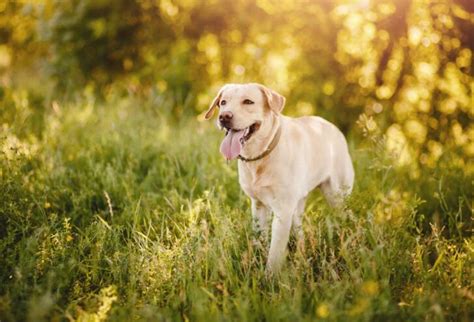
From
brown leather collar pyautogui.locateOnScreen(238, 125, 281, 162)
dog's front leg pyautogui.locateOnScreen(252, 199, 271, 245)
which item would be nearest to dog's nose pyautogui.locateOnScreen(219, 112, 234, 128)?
brown leather collar pyautogui.locateOnScreen(238, 125, 281, 162)

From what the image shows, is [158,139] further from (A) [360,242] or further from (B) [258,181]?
(A) [360,242]

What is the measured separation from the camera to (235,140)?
3475mm

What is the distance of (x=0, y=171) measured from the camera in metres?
4.09

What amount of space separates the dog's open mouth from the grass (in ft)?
1.92

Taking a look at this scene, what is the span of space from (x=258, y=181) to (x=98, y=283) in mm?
1435

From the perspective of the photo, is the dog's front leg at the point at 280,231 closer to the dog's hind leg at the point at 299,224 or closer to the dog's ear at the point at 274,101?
the dog's hind leg at the point at 299,224

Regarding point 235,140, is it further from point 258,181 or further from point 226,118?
point 258,181

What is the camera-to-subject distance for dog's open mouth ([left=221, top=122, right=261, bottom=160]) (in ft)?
11.2

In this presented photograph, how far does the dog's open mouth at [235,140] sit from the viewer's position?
342 cm

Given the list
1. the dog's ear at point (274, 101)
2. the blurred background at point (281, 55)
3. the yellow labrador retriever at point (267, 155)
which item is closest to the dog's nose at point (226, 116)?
the yellow labrador retriever at point (267, 155)

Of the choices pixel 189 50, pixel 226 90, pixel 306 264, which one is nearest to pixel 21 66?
pixel 189 50

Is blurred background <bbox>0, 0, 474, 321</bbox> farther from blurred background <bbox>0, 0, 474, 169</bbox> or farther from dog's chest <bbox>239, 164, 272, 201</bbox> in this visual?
dog's chest <bbox>239, 164, 272, 201</bbox>

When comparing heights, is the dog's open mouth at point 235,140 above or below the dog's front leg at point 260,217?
above

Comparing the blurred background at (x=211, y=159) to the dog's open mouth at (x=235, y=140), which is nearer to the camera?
the blurred background at (x=211, y=159)
